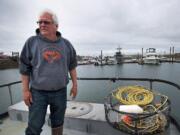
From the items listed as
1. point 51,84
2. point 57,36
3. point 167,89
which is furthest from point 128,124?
point 167,89

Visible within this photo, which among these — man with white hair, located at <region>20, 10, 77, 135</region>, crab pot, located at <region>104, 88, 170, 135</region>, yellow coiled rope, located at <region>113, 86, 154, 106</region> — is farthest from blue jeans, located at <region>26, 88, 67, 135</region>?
yellow coiled rope, located at <region>113, 86, 154, 106</region>

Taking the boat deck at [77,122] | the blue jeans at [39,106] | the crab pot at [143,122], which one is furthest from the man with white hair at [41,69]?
the boat deck at [77,122]

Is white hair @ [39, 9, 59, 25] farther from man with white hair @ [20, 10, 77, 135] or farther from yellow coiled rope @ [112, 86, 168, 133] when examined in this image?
yellow coiled rope @ [112, 86, 168, 133]

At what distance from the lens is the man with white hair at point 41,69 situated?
1755 millimetres

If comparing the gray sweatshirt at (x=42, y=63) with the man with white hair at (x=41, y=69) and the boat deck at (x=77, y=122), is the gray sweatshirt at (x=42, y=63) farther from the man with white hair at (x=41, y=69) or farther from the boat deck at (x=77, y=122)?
the boat deck at (x=77, y=122)

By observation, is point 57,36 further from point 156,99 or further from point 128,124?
point 156,99

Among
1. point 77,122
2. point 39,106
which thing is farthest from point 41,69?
point 77,122

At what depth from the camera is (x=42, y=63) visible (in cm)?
175

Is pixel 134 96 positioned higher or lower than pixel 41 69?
lower

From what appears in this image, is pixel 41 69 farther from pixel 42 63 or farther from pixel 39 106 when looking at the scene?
pixel 39 106

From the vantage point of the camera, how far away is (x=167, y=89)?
17.0 metres

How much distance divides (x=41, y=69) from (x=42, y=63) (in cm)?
6

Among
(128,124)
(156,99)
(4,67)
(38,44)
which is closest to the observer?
(38,44)

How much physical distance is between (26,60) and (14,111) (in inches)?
65.5
